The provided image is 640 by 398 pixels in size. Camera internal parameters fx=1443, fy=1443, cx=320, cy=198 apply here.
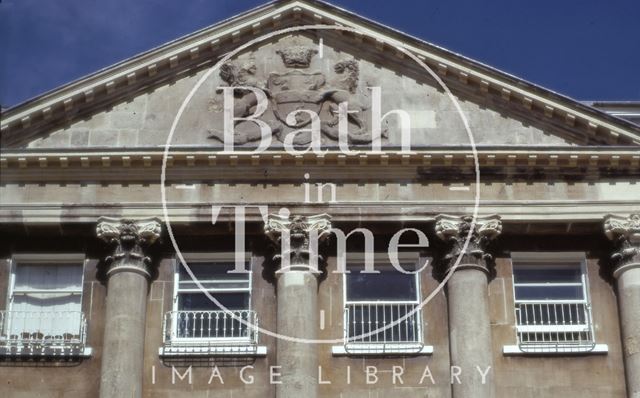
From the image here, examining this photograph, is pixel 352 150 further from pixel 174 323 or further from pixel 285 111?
pixel 174 323

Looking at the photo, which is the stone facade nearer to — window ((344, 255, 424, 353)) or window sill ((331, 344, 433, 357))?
window sill ((331, 344, 433, 357))

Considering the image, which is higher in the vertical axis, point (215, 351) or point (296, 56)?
point (296, 56)

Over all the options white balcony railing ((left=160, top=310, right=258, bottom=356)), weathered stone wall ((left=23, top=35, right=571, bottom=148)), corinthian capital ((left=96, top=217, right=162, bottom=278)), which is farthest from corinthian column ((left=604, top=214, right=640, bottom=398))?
corinthian capital ((left=96, top=217, right=162, bottom=278))

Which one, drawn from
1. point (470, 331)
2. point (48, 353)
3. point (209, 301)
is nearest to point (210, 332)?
point (209, 301)

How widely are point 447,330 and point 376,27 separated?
A: 705 cm

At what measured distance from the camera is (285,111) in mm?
31734

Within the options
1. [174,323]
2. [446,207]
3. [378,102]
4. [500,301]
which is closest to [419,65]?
[378,102]

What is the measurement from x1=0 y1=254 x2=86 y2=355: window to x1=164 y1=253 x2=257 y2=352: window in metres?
2.07

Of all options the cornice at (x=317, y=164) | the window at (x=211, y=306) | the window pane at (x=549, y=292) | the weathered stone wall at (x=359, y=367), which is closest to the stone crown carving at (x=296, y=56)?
the cornice at (x=317, y=164)

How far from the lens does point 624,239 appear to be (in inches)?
1202

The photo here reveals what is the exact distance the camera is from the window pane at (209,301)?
3064 centimetres

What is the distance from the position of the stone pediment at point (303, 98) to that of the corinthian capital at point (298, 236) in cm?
183

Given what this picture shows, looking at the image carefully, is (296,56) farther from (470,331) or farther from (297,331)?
(470,331)

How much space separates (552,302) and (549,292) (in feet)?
1.47
